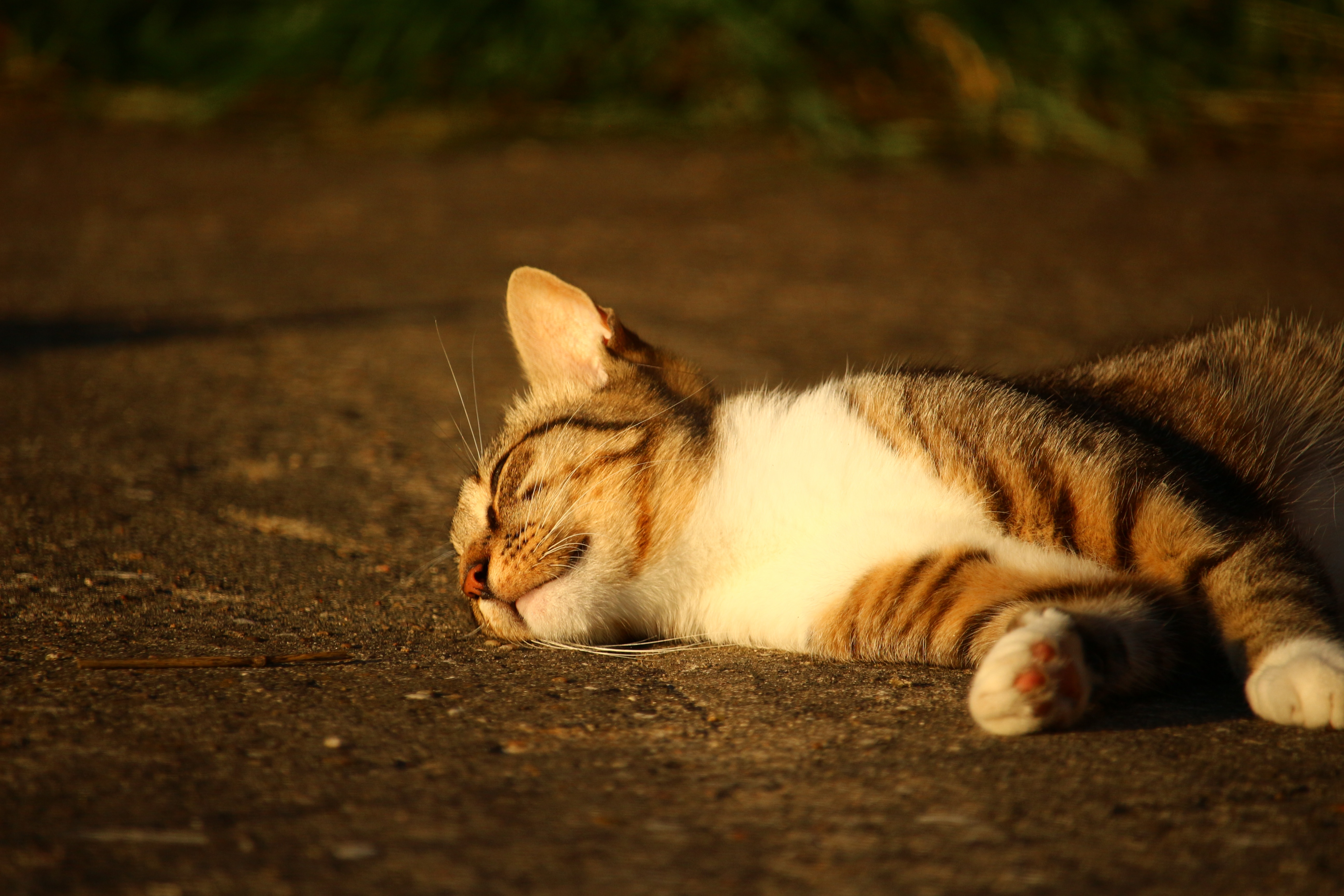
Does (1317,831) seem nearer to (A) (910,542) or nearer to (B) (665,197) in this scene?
(A) (910,542)

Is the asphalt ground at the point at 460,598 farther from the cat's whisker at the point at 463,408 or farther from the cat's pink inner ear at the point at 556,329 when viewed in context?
the cat's pink inner ear at the point at 556,329

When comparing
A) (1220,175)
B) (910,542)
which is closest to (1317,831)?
(910,542)

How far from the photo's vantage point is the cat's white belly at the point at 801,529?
2.36 m

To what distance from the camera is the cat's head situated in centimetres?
254

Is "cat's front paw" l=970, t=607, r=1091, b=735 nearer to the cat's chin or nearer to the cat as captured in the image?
the cat

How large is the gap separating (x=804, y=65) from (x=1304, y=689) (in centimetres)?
648

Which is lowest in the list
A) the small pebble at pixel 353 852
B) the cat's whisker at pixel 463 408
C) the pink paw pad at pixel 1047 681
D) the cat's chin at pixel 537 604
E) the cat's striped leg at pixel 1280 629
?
the small pebble at pixel 353 852

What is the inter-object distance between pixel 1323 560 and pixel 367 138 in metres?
7.41

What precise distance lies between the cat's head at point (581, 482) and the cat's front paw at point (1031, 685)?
0.87 metres

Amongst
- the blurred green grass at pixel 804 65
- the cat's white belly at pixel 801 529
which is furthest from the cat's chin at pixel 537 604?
the blurred green grass at pixel 804 65

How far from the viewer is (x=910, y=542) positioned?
2359 mm

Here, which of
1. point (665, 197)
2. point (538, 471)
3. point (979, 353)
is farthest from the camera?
point (665, 197)

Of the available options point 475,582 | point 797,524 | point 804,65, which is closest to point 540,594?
point 475,582

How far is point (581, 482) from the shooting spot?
2.65 m
